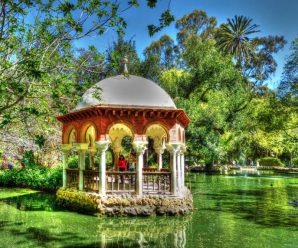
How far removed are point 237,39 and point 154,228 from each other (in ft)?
136

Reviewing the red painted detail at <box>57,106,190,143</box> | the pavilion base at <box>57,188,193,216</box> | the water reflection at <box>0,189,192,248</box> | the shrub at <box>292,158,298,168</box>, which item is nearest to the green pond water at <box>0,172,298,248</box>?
the water reflection at <box>0,189,192,248</box>

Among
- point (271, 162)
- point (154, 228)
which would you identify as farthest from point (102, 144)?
point (271, 162)

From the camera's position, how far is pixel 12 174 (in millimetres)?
21703

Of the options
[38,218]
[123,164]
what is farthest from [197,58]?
[38,218]

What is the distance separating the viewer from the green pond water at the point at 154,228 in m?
8.59

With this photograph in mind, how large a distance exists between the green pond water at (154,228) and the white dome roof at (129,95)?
4.21 m

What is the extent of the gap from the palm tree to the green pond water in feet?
115

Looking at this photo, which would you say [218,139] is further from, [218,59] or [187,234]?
[187,234]

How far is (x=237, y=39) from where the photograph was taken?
1845 inches

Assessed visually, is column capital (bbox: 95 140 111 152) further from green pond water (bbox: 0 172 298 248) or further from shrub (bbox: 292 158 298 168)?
shrub (bbox: 292 158 298 168)

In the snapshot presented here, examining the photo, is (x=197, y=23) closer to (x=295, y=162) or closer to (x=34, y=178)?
(x=295, y=162)

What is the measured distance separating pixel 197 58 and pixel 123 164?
1365cm

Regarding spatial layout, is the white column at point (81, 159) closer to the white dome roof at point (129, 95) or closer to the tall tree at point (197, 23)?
the white dome roof at point (129, 95)

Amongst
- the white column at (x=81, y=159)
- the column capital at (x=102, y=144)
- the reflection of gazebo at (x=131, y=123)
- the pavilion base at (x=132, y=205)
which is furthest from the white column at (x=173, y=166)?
the white column at (x=81, y=159)
